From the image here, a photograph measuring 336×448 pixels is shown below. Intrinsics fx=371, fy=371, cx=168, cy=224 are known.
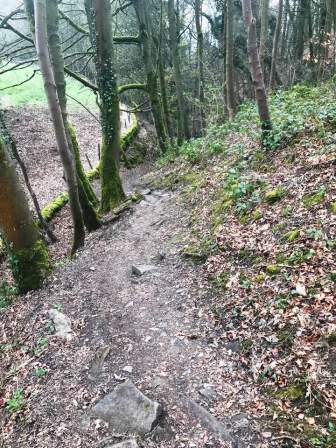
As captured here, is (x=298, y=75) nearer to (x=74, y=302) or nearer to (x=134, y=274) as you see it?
(x=134, y=274)

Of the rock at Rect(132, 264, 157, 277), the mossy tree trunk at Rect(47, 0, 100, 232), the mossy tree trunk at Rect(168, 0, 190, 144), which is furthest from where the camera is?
the mossy tree trunk at Rect(168, 0, 190, 144)

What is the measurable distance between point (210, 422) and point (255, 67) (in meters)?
6.34

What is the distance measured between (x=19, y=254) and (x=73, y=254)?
1.98m

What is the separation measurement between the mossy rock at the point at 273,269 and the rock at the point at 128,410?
218cm

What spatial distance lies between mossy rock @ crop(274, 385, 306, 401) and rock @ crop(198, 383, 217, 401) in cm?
63

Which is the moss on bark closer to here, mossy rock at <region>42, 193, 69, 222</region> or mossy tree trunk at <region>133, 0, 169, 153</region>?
mossy rock at <region>42, 193, 69, 222</region>

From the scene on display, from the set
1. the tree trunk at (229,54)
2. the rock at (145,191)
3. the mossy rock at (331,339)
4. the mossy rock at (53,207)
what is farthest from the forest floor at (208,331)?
the mossy rock at (53,207)

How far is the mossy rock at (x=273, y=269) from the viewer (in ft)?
15.7

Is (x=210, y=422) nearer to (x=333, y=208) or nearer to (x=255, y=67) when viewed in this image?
(x=333, y=208)

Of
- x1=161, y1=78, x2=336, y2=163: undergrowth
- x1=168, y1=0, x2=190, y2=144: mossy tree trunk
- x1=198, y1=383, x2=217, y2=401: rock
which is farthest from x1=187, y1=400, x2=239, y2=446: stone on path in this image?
x1=168, y1=0, x2=190, y2=144: mossy tree trunk

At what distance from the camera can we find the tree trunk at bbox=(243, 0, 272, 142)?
7023 mm

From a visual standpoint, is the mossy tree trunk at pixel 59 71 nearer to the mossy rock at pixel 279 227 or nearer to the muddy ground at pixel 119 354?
the muddy ground at pixel 119 354

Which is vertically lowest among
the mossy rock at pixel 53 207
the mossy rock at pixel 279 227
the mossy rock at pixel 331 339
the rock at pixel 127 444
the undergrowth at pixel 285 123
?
the mossy rock at pixel 53 207

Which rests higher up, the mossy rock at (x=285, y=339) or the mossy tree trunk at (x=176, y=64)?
the mossy tree trunk at (x=176, y=64)
